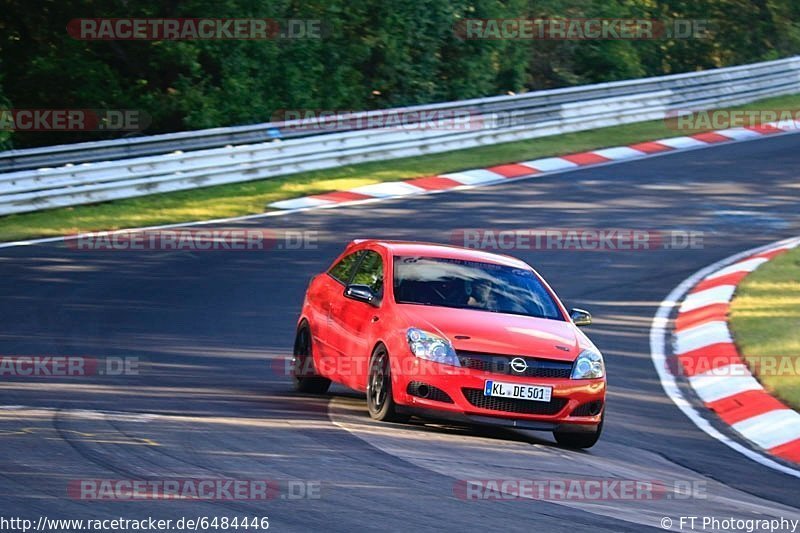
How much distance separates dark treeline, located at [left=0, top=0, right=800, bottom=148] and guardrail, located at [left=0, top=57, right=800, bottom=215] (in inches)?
114

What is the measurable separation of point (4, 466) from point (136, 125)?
2179 cm

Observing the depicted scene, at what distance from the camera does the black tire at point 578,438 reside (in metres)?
9.49

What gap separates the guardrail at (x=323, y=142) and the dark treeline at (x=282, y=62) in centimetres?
289

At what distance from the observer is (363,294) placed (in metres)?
10.3

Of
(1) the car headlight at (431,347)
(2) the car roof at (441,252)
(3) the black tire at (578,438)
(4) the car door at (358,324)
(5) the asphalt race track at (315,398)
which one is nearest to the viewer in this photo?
(5) the asphalt race track at (315,398)

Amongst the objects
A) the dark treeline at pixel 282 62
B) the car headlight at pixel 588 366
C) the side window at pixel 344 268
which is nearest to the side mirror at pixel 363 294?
the side window at pixel 344 268

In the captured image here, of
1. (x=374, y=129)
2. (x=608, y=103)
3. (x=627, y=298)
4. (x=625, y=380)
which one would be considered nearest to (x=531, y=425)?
(x=625, y=380)

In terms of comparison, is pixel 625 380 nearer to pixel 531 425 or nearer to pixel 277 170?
pixel 531 425

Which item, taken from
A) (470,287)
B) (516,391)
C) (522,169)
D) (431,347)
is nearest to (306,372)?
(470,287)

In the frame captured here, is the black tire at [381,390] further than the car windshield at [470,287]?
No

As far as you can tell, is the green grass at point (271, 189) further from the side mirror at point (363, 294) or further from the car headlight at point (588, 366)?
the car headlight at point (588, 366)

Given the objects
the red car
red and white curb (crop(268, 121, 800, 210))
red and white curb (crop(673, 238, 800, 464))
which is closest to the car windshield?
the red car

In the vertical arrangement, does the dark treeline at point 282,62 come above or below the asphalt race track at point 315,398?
above

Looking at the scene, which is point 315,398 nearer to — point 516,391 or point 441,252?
point 441,252
